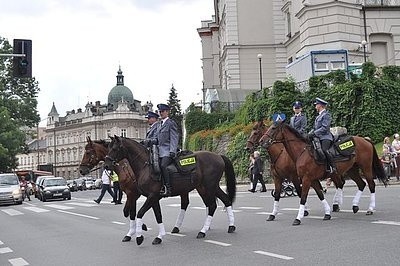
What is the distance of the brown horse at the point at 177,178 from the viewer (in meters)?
11.3

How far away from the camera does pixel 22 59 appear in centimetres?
2103

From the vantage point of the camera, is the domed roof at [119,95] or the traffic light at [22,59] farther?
the domed roof at [119,95]

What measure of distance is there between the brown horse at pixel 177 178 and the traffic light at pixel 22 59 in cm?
1066

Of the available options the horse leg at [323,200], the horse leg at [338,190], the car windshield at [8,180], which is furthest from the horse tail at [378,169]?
the car windshield at [8,180]

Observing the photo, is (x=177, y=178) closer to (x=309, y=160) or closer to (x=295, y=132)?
(x=309, y=160)

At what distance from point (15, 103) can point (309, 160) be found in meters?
61.2

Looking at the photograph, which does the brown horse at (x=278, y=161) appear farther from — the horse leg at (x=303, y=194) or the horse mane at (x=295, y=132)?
the horse leg at (x=303, y=194)

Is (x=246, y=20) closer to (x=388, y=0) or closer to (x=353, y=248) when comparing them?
(x=388, y=0)

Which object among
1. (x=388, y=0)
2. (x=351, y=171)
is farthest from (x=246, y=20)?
(x=351, y=171)

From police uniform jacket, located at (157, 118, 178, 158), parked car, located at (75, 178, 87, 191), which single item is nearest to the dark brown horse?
police uniform jacket, located at (157, 118, 178, 158)

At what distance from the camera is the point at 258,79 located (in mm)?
54219

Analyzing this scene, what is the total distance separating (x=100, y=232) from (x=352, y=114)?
67.3ft

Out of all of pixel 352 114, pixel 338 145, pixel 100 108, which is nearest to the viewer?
pixel 338 145

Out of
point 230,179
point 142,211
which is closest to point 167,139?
point 142,211
